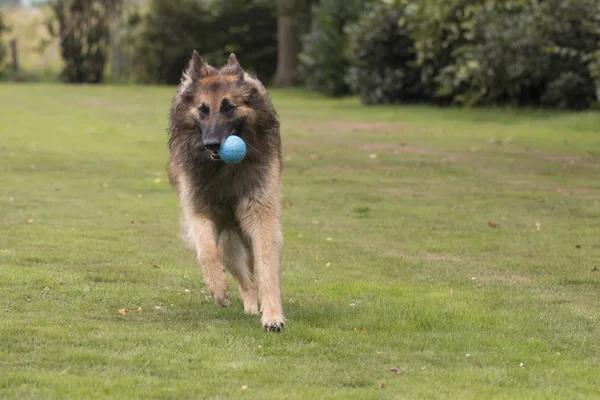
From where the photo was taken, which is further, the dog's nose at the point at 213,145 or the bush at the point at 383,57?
the bush at the point at 383,57

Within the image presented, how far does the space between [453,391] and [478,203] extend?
881 cm

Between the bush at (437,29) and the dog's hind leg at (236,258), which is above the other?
the bush at (437,29)

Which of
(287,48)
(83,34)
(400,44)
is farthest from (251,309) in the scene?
(83,34)

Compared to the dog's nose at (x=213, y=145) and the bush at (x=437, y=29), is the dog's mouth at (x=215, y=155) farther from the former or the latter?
the bush at (x=437, y=29)

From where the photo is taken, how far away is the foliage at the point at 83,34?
1719 inches

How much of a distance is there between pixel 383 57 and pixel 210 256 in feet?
84.8

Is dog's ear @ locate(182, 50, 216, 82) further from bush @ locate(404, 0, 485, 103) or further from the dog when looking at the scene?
bush @ locate(404, 0, 485, 103)

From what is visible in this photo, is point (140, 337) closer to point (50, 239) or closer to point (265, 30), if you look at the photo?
point (50, 239)

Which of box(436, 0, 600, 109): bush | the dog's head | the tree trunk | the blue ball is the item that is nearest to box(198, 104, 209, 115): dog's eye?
the dog's head

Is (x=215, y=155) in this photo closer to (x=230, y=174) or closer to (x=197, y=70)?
(x=230, y=174)

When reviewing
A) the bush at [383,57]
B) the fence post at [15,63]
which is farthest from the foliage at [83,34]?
the bush at [383,57]

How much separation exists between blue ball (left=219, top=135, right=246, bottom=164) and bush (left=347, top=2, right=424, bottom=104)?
80.5 ft

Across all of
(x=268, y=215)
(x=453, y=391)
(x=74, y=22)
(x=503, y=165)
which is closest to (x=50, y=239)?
(x=268, y=215)

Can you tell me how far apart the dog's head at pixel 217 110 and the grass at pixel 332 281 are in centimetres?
133
